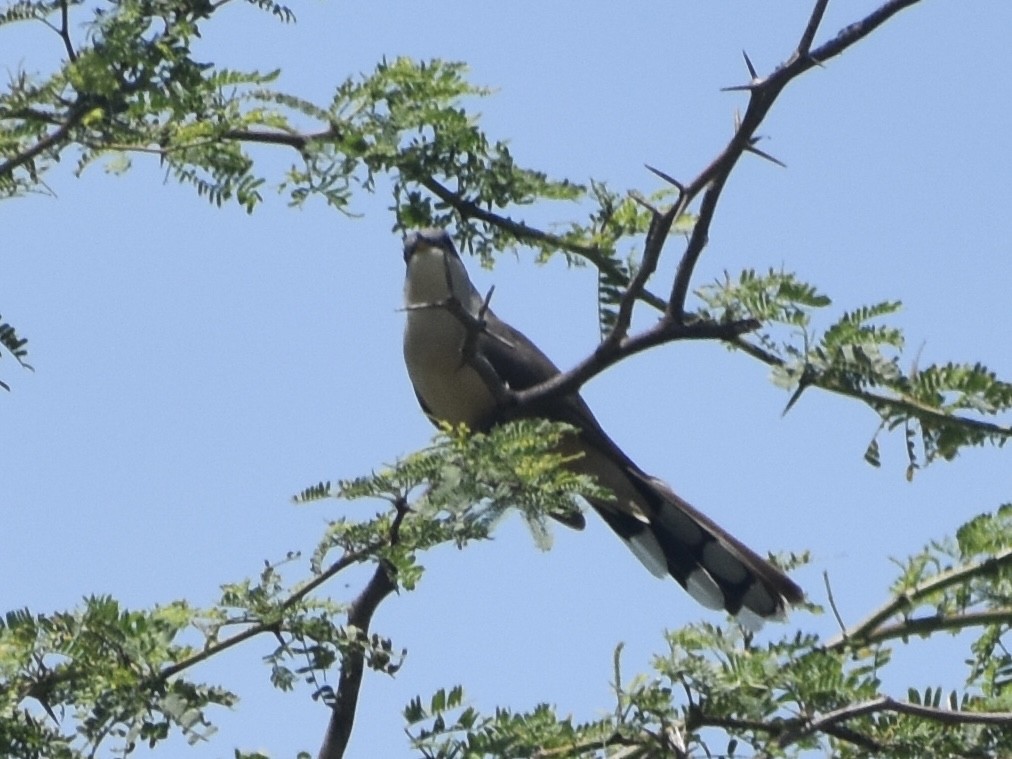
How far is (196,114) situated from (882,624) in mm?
2111

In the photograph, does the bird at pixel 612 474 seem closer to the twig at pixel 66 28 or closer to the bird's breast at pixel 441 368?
the bird's breast at pixel 441 368

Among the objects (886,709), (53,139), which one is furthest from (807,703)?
(53,139)

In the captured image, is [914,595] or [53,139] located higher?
[53,139]

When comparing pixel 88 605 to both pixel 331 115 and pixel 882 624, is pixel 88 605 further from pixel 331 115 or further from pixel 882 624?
pixel 882 624

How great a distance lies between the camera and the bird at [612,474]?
5.96 meters

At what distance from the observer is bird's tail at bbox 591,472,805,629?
5.76 meters

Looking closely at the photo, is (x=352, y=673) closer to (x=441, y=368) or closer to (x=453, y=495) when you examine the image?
(x=453, y=495)

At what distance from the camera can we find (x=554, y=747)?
12.2 feet

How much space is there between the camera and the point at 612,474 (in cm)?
644

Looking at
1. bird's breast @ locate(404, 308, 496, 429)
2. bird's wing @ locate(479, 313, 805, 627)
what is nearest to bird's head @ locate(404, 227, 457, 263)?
bird's breast @ locate(404, 308, 496, 429)

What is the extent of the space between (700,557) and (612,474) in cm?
49

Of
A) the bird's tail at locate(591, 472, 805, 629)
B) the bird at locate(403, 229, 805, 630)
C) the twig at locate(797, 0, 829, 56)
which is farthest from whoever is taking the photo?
the bird at locate(403, 229, 805, 630)

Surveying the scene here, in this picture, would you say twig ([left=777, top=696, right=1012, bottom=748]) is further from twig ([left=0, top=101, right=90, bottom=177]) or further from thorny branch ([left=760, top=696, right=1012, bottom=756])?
twig ([left=0, top=101, right=90, bottom=177])

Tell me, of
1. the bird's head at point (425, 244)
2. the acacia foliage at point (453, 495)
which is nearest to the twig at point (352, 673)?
the acacia foliage at point (453, 495)
